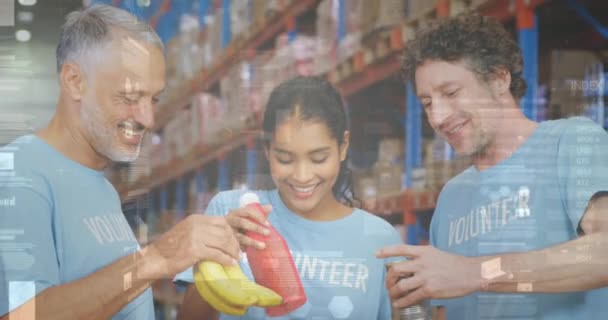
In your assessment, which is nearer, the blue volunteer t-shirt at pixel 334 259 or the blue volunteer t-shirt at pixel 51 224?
the blue volunteer t-shirt at pixel 51 224

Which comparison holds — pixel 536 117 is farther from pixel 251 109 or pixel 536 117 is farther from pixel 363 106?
pixel 251 109

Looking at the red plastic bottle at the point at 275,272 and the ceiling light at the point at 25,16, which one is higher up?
the ceiling light at the point at 25,16

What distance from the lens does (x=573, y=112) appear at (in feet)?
8.98

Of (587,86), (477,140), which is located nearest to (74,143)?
(477,140)

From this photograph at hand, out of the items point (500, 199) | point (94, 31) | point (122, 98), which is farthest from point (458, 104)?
point (94, 31)

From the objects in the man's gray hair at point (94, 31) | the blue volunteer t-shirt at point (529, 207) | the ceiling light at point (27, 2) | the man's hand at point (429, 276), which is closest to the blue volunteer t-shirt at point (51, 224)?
the man's gray hair at point (94, 31)

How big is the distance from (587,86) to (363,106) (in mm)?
778

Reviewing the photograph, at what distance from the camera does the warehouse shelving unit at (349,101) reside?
2711 millimetres

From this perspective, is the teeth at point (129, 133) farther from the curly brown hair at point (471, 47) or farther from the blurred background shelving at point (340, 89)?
the curly brown hair at point (471, 47)

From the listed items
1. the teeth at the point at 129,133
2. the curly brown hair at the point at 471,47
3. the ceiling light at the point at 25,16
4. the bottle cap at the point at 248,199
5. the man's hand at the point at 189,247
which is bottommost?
the man's hand at the point at 189,247

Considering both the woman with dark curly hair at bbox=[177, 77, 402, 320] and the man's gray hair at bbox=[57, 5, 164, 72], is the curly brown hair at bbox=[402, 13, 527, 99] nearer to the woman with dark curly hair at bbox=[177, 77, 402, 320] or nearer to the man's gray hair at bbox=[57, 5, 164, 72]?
the woman with dark curly hair at bbox=[177, 77, 402, 320]

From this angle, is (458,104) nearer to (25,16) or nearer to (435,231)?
(435,231)

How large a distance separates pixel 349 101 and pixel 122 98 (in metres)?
0.78

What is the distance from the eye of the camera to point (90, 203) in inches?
108
